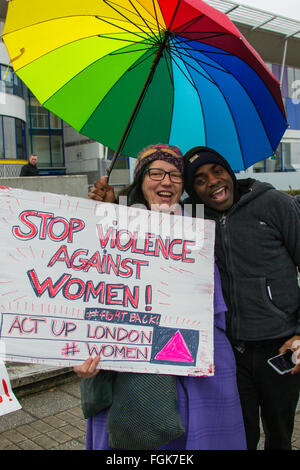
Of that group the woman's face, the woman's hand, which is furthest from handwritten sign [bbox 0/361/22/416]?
the woman's face

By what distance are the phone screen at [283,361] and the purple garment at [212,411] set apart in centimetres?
26

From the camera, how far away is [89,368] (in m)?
1.83

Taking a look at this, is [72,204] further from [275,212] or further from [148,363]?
[275,212]

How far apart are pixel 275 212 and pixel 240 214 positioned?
0.17 m

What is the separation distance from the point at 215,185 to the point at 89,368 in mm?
1061

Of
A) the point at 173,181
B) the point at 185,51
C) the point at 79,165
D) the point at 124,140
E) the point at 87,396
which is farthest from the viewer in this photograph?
the point at 79,165

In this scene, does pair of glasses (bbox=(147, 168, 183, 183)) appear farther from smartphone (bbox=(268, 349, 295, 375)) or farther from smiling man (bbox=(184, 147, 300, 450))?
smartphone (bbox=(268, 349, 295, 375))

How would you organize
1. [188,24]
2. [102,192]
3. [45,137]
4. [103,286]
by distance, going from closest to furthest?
[103,286] < [188,24] < [102,192] < [45,137]

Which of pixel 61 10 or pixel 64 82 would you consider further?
pixel 64 82

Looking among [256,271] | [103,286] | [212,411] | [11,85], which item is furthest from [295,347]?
[11,85]

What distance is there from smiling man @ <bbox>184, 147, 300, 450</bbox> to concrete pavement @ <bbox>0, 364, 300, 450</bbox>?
121 cm

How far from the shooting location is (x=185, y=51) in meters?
2.40

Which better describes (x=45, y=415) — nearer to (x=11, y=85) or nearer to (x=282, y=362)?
(x=282, y=362)

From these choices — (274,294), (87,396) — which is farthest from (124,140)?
(87,396)
